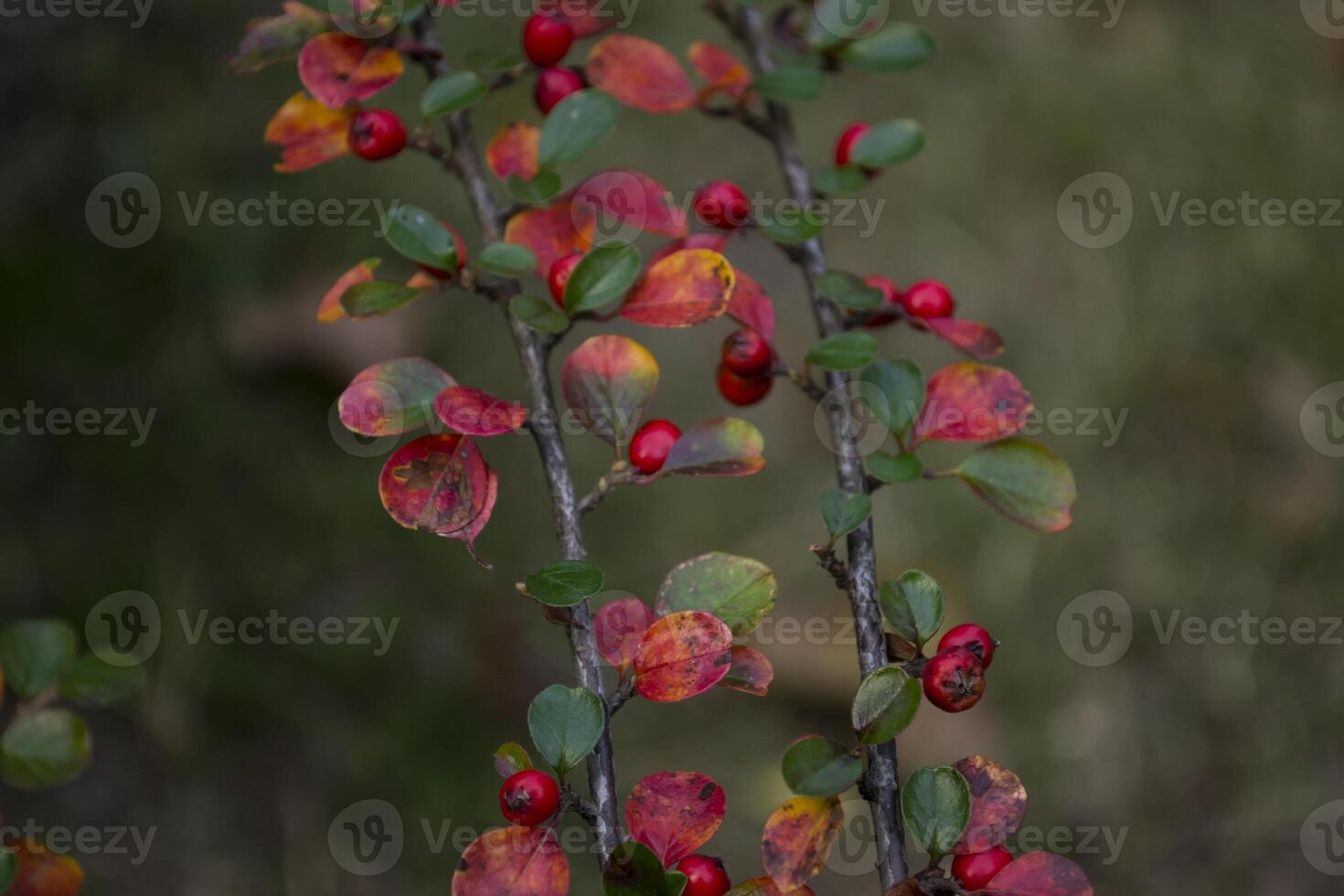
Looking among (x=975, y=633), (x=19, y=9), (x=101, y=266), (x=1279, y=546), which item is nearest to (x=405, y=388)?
(x=975, y=633)

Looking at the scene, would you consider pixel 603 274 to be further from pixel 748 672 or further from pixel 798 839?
pixel 798 839

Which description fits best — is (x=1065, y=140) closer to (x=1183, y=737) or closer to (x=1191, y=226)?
(x=1191, y=226)

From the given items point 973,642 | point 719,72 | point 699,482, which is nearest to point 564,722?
point 973,642

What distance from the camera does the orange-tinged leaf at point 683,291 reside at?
88cm

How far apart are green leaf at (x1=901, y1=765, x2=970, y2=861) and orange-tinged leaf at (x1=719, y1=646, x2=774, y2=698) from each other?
0.11 m

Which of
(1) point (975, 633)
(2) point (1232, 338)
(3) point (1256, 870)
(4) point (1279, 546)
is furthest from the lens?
(2) point (1232, 338)

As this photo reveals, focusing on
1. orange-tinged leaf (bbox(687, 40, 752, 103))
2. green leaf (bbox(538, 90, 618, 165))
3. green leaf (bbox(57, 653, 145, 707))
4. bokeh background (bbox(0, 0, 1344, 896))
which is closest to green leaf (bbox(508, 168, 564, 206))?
green leaf (bbox(538, 90, 618, 165))

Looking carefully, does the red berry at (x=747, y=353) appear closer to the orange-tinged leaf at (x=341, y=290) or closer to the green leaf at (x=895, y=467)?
the green leaf at (x=895, y=467)

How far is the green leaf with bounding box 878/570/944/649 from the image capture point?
833 mm

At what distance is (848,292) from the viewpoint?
942mm

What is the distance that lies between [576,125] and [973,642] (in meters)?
0.48

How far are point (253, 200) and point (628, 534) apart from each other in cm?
99

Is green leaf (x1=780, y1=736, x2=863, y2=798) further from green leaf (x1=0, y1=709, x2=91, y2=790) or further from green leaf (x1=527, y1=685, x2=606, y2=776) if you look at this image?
green leaf (x1=0, y1=709, x2=91, y2=790)

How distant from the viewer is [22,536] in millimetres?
2070
